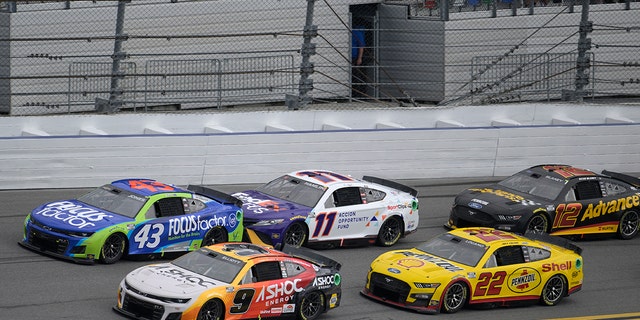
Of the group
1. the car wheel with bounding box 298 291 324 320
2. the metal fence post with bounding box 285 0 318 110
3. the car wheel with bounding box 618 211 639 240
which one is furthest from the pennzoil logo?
the metal fence post with bounding box 285 0 318 110

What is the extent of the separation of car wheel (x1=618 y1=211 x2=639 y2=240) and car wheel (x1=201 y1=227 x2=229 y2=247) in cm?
755

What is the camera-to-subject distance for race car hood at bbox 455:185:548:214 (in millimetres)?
19219

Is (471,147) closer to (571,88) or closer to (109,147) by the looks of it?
(571,88)

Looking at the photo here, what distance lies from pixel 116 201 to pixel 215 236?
5.18 ft

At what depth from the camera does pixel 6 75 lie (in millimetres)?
22125

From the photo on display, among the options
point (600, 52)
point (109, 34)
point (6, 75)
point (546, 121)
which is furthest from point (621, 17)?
point (6, 75)

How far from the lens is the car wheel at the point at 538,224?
1930cm

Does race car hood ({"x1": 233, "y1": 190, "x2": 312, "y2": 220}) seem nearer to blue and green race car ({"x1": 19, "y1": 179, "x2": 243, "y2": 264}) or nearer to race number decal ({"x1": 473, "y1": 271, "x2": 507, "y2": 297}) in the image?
blue and green race car ({"x1": 19, "y1": 179, "x2": 243, "y2": 264})

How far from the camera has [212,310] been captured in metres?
13.4

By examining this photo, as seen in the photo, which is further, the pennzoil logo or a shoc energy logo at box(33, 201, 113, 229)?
a shoc energy logo at box(33, 201, 113, 229)

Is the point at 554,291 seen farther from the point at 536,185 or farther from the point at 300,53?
the point at 300,53

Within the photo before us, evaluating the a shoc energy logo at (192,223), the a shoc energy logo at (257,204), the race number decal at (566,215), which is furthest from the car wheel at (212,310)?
the race number decal at (566,215)

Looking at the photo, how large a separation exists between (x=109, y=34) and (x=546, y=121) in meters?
10.2

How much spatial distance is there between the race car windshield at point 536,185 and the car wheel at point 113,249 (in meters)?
7.64
